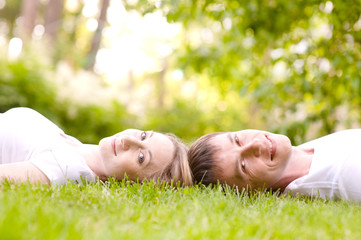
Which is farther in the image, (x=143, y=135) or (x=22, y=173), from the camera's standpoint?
(x=143, y=135)

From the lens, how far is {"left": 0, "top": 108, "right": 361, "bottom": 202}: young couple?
279 cm

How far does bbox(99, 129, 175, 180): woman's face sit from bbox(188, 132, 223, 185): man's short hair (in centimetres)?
21

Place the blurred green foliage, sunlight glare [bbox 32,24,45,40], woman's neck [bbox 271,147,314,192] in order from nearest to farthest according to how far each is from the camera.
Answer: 1. woman's neck [bbox 271,147,314,192]
2. the blurred green foliage
3. sunlight glare [bbox 32,24,45,40]

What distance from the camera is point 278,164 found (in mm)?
2975

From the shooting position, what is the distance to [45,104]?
8.84 m

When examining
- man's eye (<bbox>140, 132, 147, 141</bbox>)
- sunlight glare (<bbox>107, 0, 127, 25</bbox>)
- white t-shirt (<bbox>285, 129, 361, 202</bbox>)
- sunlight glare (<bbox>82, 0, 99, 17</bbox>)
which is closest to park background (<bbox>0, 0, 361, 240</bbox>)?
white t-shirt (<bbox>285, 129, 361, 202</bbox>)

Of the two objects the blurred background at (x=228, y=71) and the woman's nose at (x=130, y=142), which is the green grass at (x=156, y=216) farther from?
the blurred background at (x=228, y=71)

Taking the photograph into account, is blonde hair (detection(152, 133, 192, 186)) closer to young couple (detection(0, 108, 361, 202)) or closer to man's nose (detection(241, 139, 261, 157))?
Result: young couple (detection(0, 108, 361, 202))

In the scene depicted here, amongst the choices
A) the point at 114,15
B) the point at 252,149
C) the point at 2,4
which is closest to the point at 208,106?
the point at 114,15

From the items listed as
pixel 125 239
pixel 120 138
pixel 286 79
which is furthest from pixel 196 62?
pixel 125 239

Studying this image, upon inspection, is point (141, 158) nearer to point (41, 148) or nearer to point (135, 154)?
point (135, 154)

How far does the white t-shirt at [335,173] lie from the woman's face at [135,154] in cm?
100

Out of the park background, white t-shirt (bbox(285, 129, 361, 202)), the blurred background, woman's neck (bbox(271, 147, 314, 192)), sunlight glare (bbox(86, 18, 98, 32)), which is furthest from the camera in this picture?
sunlight glare (bbox(86, 18, 98, 32))

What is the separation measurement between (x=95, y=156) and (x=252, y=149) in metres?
1.22
